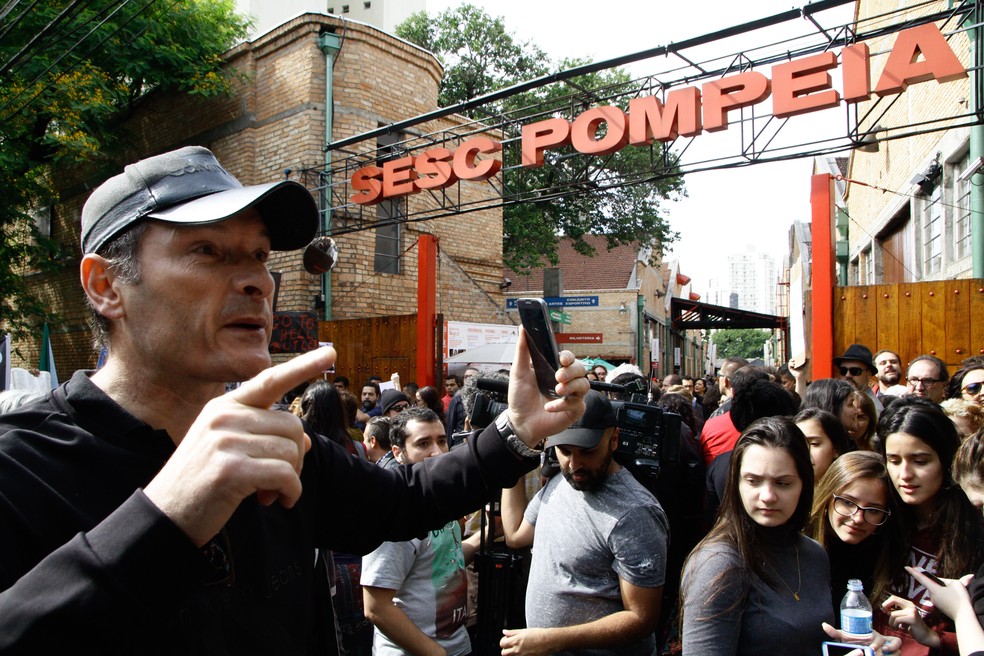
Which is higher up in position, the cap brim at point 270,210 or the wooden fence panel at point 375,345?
the cap brim at point 270,210

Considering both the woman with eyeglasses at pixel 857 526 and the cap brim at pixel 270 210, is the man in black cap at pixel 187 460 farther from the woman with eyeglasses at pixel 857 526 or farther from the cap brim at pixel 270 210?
the woman with eyeglasses at pixel 857 526

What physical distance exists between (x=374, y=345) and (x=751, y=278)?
190948mm

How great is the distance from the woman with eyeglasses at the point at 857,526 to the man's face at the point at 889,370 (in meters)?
4.45

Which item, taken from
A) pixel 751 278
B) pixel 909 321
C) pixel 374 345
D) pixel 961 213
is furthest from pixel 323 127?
pixel 751 278

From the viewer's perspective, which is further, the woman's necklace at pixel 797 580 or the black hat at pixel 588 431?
the black hat at pixel 588 431

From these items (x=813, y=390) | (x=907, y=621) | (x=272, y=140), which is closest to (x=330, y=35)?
(x=272, y=140)

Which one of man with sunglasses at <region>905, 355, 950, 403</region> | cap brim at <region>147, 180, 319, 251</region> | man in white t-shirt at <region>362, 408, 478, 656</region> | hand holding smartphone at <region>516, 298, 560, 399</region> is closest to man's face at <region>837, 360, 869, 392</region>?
man with sunglasses at <region>905, 355, 950, 403</region>

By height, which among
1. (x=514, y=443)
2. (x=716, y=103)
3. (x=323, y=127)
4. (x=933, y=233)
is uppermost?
(x=323, y=127)

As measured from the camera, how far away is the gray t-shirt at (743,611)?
7.72 feet

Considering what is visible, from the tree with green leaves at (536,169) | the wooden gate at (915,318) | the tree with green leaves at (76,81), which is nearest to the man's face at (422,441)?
the wooden gate at (915,318)

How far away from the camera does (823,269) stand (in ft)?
28.6

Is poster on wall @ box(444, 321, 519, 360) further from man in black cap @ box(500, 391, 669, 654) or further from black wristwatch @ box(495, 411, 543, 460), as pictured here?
black wristwatch @ box(495, 411, 543, 460)

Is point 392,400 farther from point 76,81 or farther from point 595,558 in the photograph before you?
A: point 76,81

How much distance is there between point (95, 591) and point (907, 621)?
2840 mm
